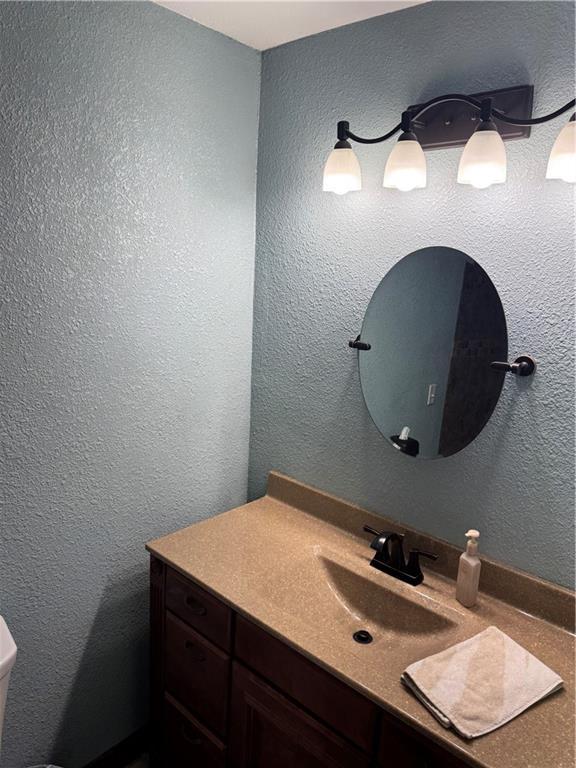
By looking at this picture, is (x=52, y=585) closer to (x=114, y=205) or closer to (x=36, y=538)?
(x=36, y=538)

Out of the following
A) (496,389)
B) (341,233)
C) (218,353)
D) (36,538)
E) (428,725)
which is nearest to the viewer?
(428,725)

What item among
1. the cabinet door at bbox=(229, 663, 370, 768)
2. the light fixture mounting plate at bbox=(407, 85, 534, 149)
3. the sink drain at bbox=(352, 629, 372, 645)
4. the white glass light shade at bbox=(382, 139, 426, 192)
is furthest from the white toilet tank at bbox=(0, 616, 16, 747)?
the light fixture mounting plate at bbox=(407, 85, 534, 149)

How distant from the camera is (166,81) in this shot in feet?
5.15

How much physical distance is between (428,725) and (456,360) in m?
0.84

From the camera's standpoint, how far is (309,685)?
1.25 meters

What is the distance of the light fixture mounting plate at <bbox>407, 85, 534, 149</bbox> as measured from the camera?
128cm

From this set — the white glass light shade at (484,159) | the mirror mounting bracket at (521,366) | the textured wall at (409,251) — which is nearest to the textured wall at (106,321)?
the textured wall at (409,251)

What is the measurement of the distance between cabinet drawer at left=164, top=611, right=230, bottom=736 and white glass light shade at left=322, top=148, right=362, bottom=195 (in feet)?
4.16

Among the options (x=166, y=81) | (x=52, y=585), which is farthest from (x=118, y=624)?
(x=166, y=81)

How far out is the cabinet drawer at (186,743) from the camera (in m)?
1.53

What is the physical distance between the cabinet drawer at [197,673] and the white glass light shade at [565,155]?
1390 mm

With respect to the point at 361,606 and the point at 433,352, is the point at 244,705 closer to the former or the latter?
the point at 361,606

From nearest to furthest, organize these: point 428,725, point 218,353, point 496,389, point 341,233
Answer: point 428,725
point 496,389
point 341,233
point 218,353

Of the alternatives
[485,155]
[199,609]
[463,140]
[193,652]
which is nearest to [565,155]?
[485,155]
